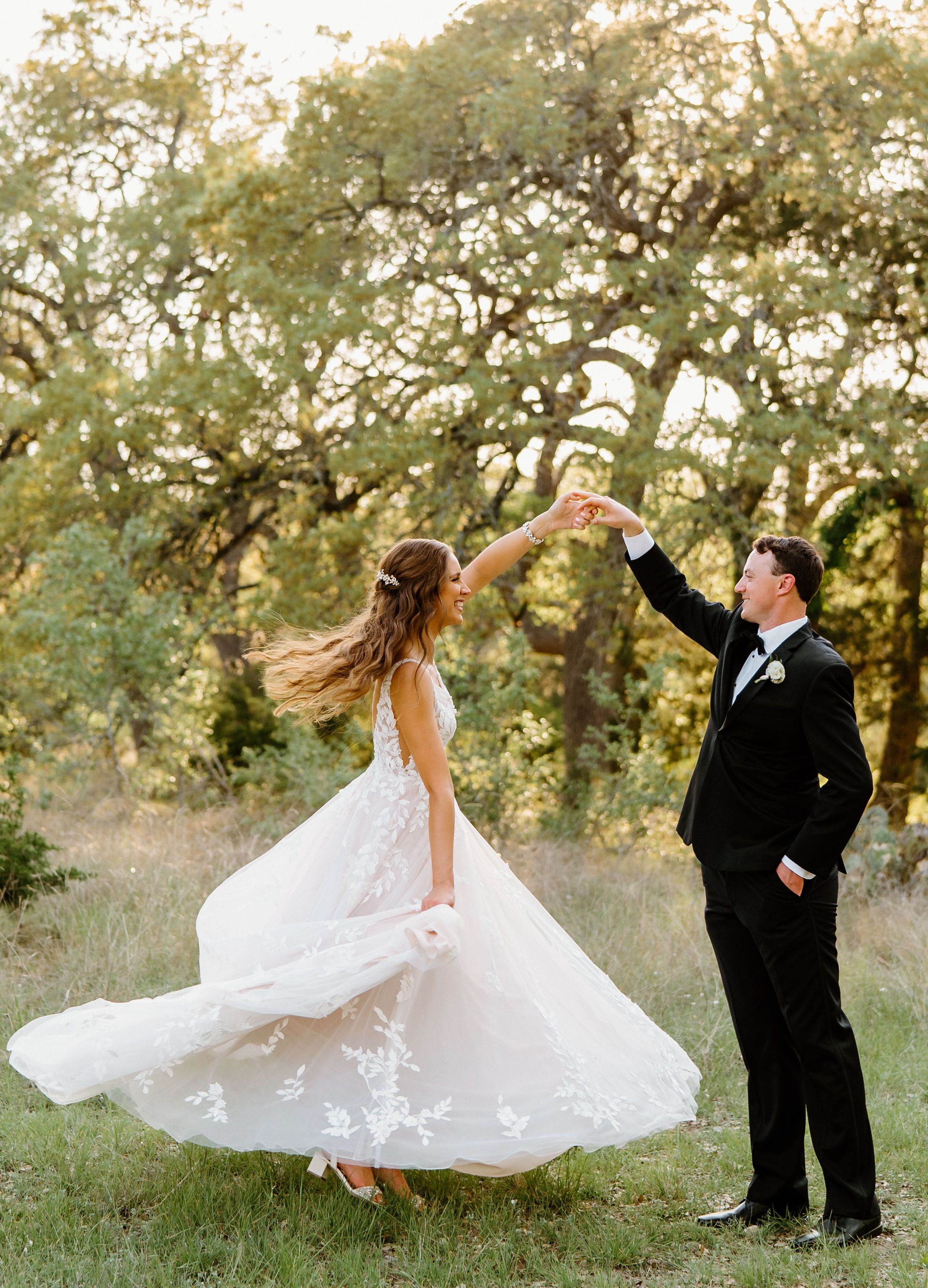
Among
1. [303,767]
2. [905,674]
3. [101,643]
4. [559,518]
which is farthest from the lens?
[905,674]

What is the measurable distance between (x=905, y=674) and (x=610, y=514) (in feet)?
33.2

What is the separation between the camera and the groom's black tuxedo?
11.1 ft

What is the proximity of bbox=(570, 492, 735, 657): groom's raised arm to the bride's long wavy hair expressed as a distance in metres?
0.61

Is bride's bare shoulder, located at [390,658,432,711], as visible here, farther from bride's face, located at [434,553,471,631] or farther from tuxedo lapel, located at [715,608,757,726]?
tuxedo lapel, located at [715,608,757,726]

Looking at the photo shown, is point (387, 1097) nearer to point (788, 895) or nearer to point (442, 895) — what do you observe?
point (442, 895)

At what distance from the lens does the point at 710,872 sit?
370 centimetres

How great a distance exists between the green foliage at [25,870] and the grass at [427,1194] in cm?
25

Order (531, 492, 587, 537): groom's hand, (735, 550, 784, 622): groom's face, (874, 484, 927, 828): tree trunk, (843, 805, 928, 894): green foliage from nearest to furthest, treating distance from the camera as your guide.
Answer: (735, 550, 784, 622): groom's face → (531, 492, 587, 537): groom's hand → (843, 805, 928, 894): green foliage → (874, 484, 927, 828): tree trunk

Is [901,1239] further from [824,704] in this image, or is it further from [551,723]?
[551,723]

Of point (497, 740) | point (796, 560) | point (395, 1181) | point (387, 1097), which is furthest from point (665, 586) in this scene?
point (497, 740)

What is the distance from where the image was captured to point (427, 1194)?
3805 mm

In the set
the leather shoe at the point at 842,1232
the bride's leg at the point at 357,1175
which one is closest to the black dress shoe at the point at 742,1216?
the leather shoe at the point at 842,1232

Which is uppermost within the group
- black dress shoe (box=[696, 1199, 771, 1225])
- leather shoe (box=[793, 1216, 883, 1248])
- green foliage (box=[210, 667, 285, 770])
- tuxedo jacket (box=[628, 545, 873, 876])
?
tuxedo jacket (box=[628, 545, 873, 876])

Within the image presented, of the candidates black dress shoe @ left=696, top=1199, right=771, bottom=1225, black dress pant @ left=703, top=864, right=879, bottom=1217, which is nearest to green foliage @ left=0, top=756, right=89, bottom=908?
black dress shoe @ left=696, top=1199, right=771, bottom=1225
